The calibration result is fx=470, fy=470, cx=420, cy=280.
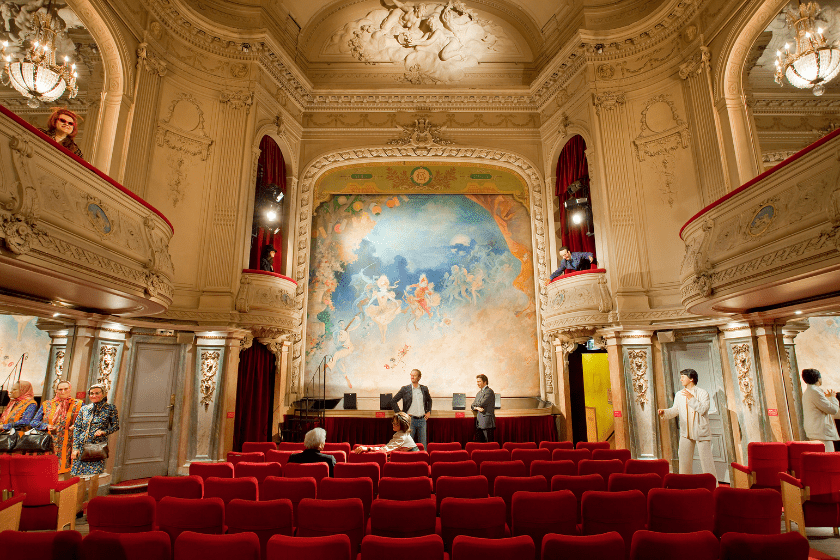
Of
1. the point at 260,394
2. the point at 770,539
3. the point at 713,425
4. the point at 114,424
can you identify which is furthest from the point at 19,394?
the point at 713,425

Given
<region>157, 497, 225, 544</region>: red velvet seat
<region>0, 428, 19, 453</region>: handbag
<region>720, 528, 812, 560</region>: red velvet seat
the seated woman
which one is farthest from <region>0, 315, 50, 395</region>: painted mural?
<region>720, 528, 812, 560</region>: red velvet seat

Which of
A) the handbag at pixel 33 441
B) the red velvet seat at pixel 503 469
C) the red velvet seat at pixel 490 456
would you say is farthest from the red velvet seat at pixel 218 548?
the handbag at pixel 33 441

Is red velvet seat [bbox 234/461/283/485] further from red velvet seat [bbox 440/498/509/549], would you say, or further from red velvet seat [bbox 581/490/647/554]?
red velvet seat [bbox 581/490/647/554]

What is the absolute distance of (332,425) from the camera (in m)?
9.39

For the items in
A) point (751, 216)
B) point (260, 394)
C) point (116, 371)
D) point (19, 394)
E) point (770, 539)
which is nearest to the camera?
point (770, 539)

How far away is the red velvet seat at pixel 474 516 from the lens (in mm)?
2982

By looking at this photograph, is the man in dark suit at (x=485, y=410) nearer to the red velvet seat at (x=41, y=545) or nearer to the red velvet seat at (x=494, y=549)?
the red velvet seat at (x=494, y=549)

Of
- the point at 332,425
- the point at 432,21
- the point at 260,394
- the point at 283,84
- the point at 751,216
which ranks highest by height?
the point at 432,21

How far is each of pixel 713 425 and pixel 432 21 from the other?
1020 centimetres

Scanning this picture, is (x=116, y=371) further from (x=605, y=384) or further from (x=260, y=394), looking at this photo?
(x=605, y=384)

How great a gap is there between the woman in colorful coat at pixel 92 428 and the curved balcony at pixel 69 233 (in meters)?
1.24

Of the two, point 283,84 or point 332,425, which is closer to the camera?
point 332,425

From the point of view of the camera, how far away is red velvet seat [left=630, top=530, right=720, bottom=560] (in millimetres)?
2332

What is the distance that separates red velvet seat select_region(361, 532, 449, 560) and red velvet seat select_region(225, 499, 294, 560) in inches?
35.7
